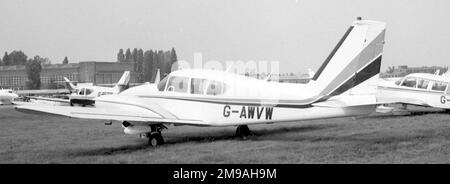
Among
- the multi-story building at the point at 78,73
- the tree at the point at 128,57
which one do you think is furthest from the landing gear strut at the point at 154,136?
the tree at the point at 128,57

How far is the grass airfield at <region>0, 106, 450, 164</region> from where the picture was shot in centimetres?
885

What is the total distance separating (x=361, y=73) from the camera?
10.1m

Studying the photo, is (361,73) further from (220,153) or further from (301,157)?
(220,153)

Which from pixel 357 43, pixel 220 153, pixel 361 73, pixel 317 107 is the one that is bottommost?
pixel 220 153

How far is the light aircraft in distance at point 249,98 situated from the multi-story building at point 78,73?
201 feet

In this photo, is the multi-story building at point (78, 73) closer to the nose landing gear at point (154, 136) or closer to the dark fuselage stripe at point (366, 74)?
the nose landing gear at point (154, 136)

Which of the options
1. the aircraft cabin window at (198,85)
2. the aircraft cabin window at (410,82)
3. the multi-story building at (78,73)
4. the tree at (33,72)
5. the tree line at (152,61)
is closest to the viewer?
the aircraft cabin window at (198,85)

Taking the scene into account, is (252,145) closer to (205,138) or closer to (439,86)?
(205,138)

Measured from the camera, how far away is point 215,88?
11.3 meters

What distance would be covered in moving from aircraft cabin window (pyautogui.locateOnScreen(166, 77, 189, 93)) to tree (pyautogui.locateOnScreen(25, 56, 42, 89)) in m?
74.6

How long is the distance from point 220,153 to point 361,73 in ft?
11.2

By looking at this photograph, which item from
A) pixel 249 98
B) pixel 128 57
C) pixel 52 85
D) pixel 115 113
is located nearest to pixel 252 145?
pixel 249 98

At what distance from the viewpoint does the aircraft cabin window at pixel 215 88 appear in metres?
11.3
